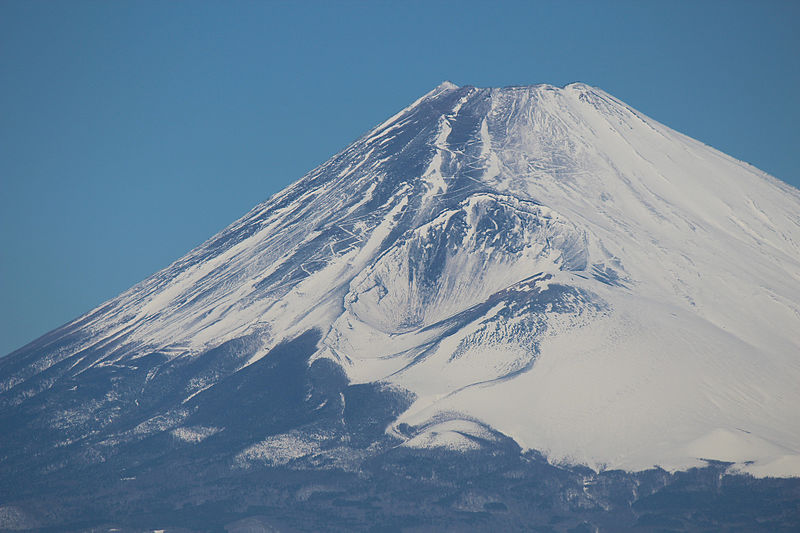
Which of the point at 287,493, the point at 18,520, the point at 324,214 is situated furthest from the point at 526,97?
the point at 18,520

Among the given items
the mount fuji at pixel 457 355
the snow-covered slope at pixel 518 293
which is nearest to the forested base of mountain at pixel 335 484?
the mount fuji at pixel 457 355

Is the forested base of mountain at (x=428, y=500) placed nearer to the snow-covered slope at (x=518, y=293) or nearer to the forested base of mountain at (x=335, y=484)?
the forested base of mountain at (x=335, y=484)

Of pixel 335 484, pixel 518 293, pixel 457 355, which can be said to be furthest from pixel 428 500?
pixel 518 293

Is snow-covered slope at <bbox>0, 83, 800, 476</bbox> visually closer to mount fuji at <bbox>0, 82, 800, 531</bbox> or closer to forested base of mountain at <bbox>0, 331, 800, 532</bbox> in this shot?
mount fuji at <bbox>0, 82, 800, 531</bbox>

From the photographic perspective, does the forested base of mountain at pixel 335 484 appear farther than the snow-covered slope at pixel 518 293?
No

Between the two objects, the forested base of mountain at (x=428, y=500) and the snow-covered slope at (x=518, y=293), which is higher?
the snow-covered slope at (x=518, y=293)

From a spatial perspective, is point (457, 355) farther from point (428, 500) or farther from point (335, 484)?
point (335, 484)
